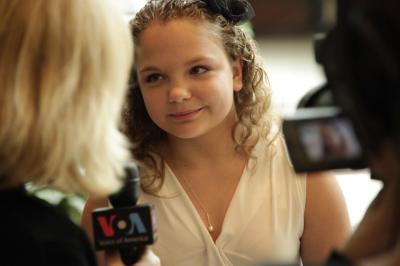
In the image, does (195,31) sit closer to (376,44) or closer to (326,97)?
(326,97)

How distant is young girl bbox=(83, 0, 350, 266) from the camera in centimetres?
167

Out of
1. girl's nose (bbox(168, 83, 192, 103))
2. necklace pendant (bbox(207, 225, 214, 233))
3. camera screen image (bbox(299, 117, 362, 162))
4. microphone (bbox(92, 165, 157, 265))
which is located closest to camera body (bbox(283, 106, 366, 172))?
camera screen image (bbox(299, 117, 362, 162))

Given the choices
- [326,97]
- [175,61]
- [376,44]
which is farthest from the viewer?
[175,61]

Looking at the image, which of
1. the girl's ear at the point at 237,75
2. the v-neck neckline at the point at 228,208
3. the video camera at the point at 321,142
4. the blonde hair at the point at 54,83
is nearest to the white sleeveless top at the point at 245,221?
the v-neck neckline at the point at 228,208

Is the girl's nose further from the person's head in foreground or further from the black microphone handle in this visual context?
the person's head in foreground

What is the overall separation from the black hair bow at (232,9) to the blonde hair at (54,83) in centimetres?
70

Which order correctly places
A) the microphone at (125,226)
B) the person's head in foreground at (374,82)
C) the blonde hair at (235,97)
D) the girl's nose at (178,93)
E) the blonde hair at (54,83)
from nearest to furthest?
1. the person's head in foreground at (374,82)
2. the blonde hair at (54,83)
3. the microphone at (125,226)
4. the girl's nose at (178,93)
5. the blonde hair at (235,97)

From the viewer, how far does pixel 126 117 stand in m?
1.88

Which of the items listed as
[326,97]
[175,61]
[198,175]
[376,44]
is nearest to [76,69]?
[326,97]

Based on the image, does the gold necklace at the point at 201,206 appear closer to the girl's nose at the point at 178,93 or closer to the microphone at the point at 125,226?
the girl's nose at the point at 178,93

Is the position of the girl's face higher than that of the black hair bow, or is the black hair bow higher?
the black hair bow

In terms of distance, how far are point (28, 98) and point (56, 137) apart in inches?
2.8

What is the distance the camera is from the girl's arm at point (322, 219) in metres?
1.71

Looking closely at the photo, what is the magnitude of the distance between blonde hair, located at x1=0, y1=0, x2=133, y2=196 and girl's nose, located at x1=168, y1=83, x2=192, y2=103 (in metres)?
0.54
